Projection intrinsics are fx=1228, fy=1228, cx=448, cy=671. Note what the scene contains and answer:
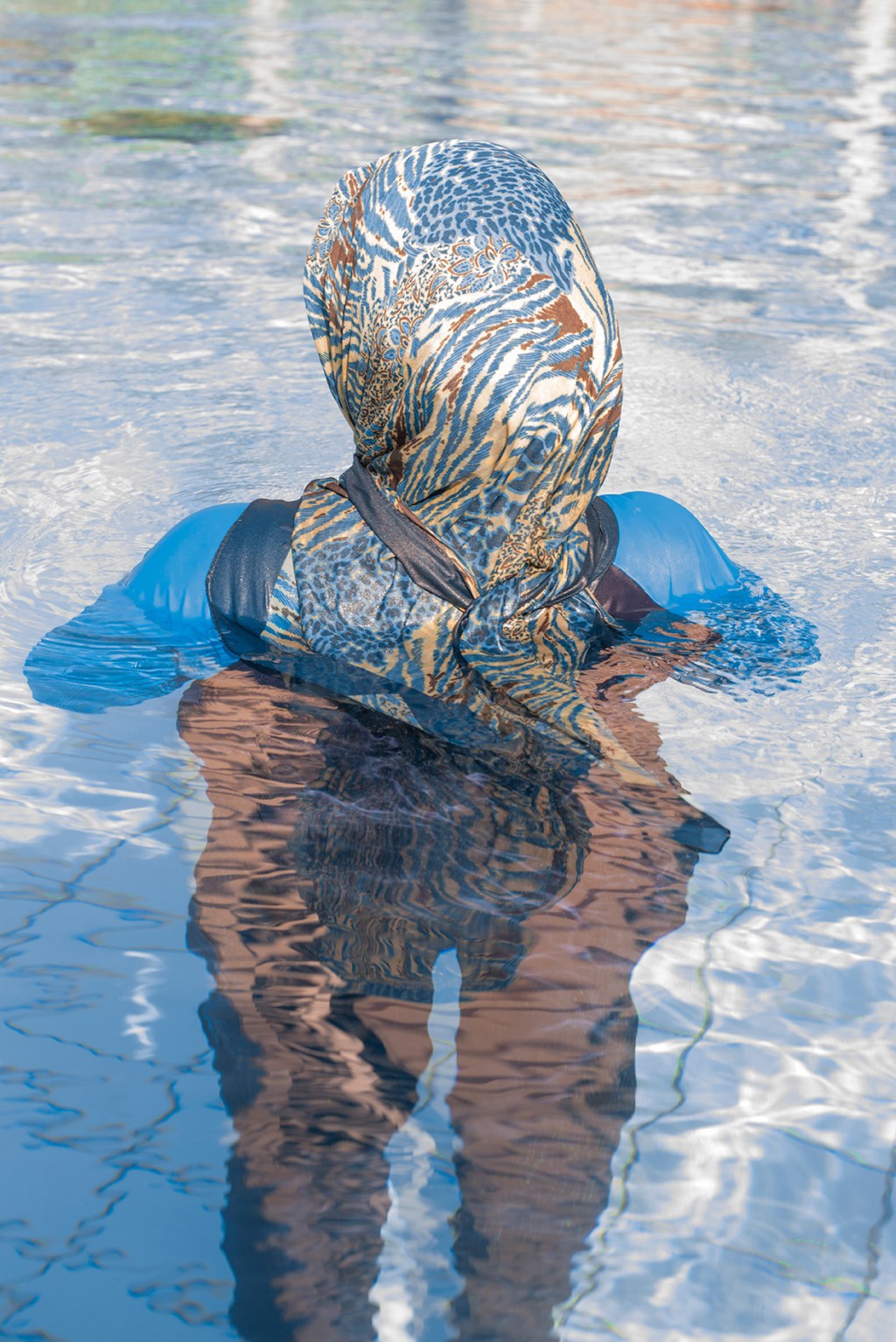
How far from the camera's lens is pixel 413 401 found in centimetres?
153

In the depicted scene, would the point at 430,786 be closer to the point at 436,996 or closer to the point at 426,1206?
the point at 436,996

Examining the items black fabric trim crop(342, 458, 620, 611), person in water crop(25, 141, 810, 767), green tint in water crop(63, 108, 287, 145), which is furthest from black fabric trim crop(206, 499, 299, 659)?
green tint in water crop(63, 108, 287, 145)

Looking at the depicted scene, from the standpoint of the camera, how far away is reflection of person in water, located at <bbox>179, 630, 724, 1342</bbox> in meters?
1.23

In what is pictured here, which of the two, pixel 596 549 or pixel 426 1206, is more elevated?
pixel 596 549

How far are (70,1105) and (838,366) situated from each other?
11.5ft

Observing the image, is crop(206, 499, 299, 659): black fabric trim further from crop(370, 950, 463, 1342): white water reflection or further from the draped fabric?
crop(370, 950, 463, 1342): white water reflection

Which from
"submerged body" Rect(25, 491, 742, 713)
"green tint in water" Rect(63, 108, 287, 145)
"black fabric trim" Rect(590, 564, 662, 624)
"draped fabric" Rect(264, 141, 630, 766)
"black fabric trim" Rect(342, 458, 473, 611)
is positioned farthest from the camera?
"green tint in water" Rect(63, 108, 287, 145)

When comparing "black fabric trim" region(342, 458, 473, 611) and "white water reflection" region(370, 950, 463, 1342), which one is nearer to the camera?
"white water reflection" region(370, 950, 463, 1342)

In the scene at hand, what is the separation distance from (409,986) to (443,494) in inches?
24.4

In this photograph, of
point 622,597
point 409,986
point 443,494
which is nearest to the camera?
point 409,986

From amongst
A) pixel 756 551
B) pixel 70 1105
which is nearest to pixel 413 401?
pixel 70 1105

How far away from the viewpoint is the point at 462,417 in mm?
1499

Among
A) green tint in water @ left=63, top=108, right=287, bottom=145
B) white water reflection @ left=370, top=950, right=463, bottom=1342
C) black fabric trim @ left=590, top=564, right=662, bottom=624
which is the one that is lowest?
white water reflection @ left=370, top=950, right=463, bottom=1342

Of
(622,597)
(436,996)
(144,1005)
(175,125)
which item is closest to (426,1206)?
(436,996)
